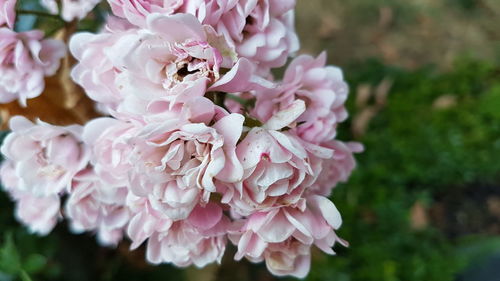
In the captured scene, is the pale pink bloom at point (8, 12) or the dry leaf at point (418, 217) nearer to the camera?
the pale pink bloom at point (8, 12)

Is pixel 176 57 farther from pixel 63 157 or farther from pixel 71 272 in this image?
pixel 71 272

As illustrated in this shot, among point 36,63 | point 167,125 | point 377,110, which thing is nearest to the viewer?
point 167,125

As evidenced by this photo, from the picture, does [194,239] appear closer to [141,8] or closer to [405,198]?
[141,8]

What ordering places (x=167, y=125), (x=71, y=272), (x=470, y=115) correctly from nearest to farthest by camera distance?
(x=167, y=125) → (x=71, y=272) → (x=470, y=115)

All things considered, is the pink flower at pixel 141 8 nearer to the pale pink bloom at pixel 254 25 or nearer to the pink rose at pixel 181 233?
the pale pink bloom at pixel 254 25

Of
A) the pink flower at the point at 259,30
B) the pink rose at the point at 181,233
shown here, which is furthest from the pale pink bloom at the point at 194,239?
the pink flower at the point at 259,30

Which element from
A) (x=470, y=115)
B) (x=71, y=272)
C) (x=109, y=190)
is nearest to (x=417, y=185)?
(x=470, y=115)
